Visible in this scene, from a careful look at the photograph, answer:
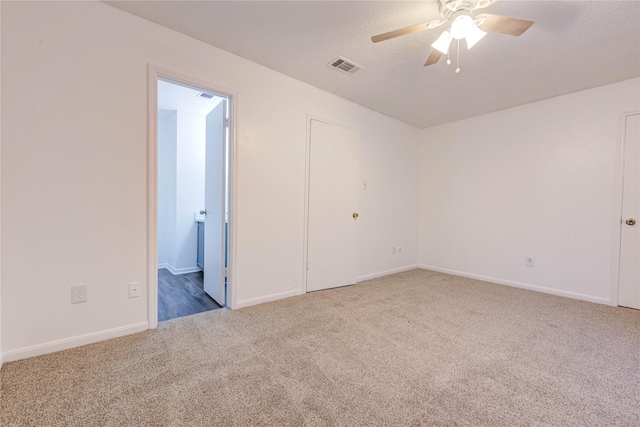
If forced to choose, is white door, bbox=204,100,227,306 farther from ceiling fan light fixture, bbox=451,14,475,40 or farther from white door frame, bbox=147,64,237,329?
ceiling fan light fixture, bbox=451,14,475,40

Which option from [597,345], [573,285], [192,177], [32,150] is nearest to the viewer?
[32,150]

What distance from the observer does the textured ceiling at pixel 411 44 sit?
6.15ft

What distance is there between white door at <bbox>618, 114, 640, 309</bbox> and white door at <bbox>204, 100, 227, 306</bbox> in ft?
14.1

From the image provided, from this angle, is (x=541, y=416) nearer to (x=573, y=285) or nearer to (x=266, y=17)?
(x=573, y=285)

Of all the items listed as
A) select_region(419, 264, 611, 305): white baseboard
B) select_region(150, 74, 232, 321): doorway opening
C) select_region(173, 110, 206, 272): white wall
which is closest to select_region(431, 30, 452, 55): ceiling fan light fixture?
select_region(150, 74, 232, 321): doorway opening

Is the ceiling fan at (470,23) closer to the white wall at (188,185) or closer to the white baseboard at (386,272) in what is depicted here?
the white baseboard at (386,272)

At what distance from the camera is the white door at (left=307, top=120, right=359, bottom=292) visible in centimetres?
315

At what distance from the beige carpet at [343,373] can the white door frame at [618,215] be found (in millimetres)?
484

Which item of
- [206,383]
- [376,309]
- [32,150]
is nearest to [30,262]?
[32,150]

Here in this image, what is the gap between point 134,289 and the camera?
80.4 inches

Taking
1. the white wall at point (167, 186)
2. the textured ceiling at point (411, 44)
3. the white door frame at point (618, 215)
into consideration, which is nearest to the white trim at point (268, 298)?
the white wall at point (167, 186)

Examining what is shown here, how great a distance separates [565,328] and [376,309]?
164 centimetres

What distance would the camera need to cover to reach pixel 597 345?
6.67ft

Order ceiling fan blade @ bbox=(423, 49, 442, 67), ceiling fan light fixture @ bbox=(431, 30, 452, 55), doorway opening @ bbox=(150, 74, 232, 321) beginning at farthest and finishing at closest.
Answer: doorway opening @ bbox=(150, 74, 232, 321) < ceiling fan blade @ bbox=(423, 49, 442, 67) < ceiling fan light fixture @ bbox=(431, 30, 452, 55)
